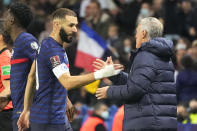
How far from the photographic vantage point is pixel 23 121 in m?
6.12

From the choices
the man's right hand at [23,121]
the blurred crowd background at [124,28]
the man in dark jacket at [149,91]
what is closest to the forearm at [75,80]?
the man in dark jacket at [149,91]

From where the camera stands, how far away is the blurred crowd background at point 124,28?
38.2 feet

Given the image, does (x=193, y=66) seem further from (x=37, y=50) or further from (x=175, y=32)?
(x=37, y=50)

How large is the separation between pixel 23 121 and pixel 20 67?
0.65 metres

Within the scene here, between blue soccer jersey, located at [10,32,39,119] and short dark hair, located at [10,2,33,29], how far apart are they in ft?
0.95

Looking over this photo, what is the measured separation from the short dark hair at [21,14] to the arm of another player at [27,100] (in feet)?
2.20

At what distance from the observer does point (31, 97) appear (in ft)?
20.3

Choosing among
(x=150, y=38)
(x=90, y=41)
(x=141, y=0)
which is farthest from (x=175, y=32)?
(x=150, y=38)

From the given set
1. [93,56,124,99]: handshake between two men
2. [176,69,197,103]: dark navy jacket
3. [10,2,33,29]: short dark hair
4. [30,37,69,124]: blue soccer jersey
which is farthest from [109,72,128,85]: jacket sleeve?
[176,69,197,103]: dark navy jacket

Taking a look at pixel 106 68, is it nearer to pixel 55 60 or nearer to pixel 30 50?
pixel 55 60

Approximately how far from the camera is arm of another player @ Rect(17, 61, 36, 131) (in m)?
6.12

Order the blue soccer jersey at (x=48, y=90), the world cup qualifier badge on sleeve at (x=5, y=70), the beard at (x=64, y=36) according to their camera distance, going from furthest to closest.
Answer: the world cup qualifier badge on sleeve at (x=5, y=70) < the beard at (x=64, y=36) < the blue soccer jersey at (x=48, y=90)

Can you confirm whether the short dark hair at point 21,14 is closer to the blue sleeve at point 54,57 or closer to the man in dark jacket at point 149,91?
the blue sleeve at point 54,57

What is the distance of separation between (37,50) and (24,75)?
319 mm
